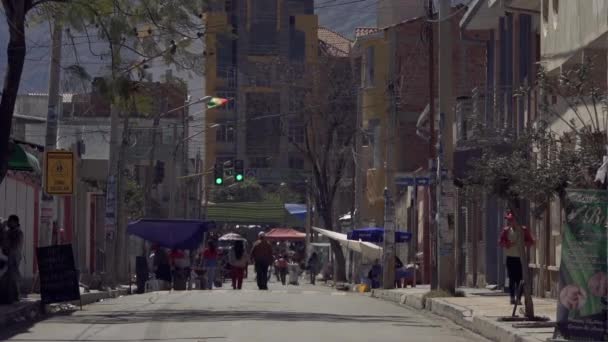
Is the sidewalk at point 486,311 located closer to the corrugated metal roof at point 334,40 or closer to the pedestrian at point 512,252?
the pedestrian at point 512,252

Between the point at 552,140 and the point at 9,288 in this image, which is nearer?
the point at 552,140

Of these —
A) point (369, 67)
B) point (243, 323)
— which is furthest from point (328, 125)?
point (243, 323)

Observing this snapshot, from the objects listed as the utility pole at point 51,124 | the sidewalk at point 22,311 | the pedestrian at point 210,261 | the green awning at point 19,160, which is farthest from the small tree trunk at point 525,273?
the pedestrian at point 210,261

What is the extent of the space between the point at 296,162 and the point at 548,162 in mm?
71308

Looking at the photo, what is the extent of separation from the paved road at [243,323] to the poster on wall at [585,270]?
10.1 ft

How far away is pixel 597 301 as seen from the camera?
44.8 feet

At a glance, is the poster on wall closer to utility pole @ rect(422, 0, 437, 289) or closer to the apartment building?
the apartment building

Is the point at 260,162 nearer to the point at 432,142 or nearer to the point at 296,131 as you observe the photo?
the point at 296,131

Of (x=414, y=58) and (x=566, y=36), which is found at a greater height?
(x=414, y=58)

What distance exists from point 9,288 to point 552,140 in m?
10.7

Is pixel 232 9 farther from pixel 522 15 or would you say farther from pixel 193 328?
pixel 193 328

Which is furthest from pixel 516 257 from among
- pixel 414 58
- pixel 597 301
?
pixel 414 58

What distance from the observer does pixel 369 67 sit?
176 feet

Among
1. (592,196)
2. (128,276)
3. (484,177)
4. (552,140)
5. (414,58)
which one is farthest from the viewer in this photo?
(414,58)
